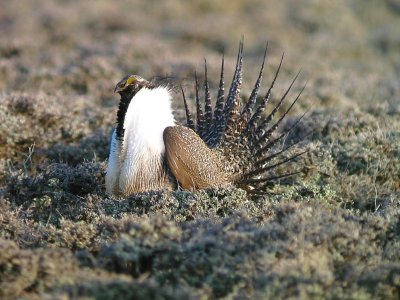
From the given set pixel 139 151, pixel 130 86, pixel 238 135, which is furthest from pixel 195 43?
pixel 139 151

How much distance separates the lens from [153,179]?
4348mm

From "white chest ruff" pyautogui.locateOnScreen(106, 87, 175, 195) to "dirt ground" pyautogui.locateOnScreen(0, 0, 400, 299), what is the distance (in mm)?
144

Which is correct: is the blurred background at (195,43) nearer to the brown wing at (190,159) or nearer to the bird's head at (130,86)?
the brown wing at (190,159)

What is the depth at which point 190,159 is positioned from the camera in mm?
4312

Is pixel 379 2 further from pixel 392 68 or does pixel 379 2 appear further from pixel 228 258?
pixel 228 258

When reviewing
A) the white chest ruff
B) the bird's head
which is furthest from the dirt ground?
the bird's head

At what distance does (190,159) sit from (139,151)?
30cm

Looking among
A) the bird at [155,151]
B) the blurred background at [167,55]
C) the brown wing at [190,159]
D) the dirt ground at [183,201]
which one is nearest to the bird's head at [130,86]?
A: the bird at [155,151]

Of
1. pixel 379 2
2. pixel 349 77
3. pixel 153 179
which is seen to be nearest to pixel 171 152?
pixel 153 179

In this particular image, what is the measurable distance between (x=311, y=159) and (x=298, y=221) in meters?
1.58

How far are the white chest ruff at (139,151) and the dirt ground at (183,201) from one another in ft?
0.47

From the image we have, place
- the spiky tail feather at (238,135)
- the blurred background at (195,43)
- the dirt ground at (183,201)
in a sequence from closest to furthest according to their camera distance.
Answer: the dirt ground at (183,201), the spiky tail feather at (238,135), the blurred background at (195,43)

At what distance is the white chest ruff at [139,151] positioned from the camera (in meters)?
4.27

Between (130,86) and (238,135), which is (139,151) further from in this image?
(238,135)
